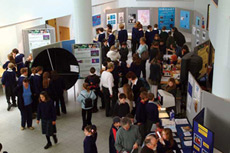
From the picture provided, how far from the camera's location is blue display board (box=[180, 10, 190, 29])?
1459 centimetres

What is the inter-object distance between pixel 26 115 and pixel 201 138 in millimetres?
4463

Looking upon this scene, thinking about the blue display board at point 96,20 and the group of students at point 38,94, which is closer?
the group of students at point 38,94

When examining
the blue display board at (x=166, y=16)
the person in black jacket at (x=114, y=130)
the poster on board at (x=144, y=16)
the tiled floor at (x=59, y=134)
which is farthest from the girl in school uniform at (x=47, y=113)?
the blue display board at (x=166, y=16)

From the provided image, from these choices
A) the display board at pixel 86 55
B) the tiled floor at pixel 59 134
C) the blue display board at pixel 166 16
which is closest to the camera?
the tiled floor at pixel 59 134

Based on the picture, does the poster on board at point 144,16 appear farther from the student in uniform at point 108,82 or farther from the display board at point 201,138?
the display board at point 201,138

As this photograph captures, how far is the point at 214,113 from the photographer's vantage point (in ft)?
19.2

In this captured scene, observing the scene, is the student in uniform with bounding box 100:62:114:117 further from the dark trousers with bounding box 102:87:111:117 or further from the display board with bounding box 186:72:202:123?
the display board with bounding box 186:72:202:123

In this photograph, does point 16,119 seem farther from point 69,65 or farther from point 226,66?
point 226,66

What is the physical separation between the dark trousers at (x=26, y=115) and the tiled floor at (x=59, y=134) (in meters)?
0.20

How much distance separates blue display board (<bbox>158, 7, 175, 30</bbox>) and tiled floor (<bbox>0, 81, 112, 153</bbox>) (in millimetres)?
7956

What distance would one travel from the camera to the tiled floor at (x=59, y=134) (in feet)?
23.5

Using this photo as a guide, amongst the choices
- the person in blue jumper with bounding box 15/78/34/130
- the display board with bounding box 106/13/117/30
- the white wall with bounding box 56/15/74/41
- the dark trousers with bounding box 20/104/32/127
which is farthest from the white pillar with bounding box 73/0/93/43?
the display board with bounding box 106/13/117/30

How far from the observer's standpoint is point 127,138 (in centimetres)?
546

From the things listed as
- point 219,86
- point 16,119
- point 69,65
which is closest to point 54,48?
point 69,65
